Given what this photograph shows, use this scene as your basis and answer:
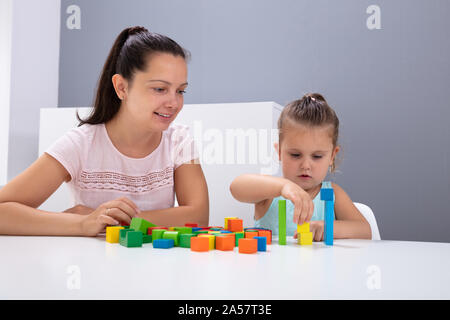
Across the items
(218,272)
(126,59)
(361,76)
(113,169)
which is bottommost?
(218,272)

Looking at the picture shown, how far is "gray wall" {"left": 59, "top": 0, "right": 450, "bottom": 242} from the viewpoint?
1968mm

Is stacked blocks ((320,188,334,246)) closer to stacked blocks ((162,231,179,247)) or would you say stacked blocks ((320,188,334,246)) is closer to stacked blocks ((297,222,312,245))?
stacked blocks ((297,222,312,245))

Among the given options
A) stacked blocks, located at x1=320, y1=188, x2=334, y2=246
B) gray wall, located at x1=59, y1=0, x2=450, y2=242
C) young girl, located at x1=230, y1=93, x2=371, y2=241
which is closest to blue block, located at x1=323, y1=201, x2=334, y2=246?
stacked blocks, located at x1=320, y1=188, x2=334, y2=246

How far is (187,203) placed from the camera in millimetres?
1146

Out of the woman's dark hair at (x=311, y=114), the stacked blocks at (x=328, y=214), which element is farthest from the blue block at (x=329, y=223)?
the woman's dark hair at (x=311, y=114)

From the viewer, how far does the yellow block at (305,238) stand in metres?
0.78

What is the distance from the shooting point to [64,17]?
2527 millimetres

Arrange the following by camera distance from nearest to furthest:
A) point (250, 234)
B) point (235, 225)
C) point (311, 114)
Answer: point (250, 234) < point (235, 225) < point (311, 114)

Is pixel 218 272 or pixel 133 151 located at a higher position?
pixel 133 151

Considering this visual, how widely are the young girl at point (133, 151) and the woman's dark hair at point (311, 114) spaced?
31 cm

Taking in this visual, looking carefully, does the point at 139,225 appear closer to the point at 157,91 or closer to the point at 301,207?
the point at 301,207

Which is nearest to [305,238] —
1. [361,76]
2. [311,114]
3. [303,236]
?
[303,236]

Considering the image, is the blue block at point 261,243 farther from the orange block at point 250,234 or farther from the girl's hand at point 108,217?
the girl's hand at point 108,217

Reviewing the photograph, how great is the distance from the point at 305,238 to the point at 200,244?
22 cm
